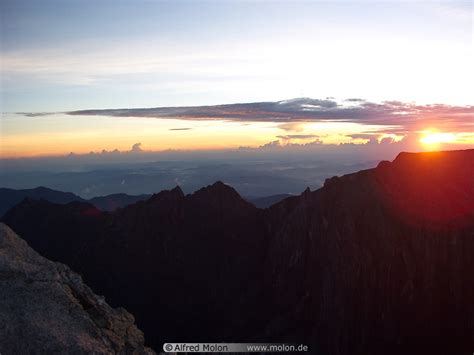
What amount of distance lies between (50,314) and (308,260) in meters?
132

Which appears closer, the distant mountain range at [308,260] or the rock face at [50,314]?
the rock face at [50,314]

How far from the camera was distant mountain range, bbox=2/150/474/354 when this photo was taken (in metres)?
122

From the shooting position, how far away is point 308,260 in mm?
148750

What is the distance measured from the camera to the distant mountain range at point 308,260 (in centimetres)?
12194

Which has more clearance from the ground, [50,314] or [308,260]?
[50,314]

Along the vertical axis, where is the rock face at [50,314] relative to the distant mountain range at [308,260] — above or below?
above

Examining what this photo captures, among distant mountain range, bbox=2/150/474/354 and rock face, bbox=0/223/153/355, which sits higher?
rock face, bbox=0/223/153/355

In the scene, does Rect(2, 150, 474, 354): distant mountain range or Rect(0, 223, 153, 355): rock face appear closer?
Rect(0, 223, 153, 355): rock face

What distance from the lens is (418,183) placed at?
132 m

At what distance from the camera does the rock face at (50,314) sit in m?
21.7

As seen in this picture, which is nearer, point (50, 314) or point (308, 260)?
point (50, 314)

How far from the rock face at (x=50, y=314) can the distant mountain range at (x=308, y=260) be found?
112m

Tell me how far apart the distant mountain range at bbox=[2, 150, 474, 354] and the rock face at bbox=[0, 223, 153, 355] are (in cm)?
11242

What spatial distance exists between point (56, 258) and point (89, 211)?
30146 mm
